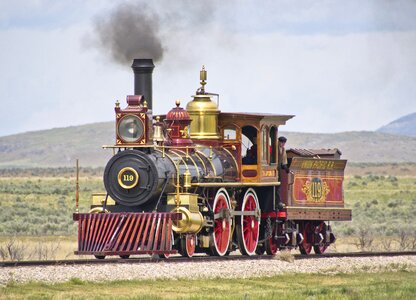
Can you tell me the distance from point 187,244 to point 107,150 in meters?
156

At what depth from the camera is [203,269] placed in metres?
22.0

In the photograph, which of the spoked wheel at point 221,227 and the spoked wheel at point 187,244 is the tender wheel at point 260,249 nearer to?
the spoked wheel at point 221,227

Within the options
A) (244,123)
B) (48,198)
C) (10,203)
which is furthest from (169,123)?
(48,198)

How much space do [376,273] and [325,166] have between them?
21.2ft

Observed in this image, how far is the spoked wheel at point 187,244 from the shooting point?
81.0 ft

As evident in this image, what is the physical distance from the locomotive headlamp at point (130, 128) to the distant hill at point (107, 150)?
145m

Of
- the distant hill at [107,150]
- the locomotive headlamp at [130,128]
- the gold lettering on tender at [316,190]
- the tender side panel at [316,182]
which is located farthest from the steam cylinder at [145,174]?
the distant hill at [107,150]

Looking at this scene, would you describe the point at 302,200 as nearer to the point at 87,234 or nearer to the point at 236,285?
the point at 87,234

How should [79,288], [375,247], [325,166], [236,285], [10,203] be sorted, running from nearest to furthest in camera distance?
[79,288], [236,285], [325,166], [375,247], [10,203]

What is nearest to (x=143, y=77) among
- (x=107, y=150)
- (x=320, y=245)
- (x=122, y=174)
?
(x=122, y=174)

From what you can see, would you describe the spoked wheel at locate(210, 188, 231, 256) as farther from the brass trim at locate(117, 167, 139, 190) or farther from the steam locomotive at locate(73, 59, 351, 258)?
the brass trim at locate(117, 167, 139, 190)

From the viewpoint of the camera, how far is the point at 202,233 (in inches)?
1011

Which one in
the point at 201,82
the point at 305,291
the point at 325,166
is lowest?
the point at 305,291

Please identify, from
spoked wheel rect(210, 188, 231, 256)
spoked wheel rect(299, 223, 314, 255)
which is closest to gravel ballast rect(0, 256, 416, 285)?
spoked wheel rect(210, 188, 231, 256)
